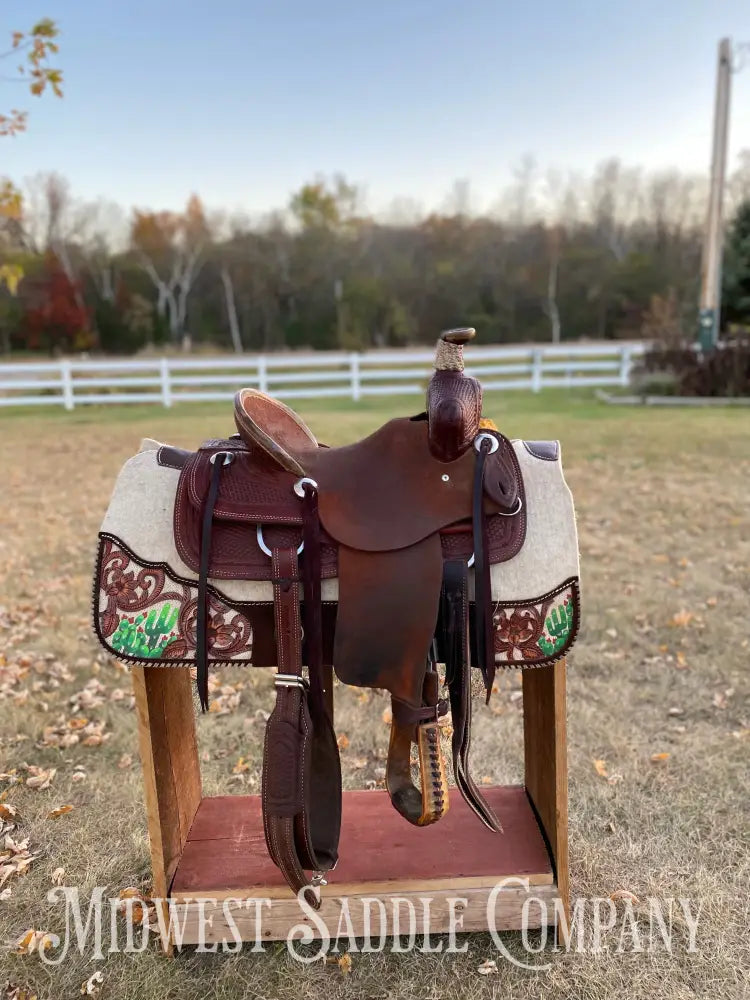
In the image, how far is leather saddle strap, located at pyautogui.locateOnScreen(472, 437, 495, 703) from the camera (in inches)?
59.2

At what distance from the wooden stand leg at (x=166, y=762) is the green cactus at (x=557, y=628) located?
3.05ft

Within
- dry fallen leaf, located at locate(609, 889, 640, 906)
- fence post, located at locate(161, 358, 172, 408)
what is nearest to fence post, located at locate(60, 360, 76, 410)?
fence post, located at locate(161, 358, 172, 408)

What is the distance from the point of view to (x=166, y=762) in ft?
5.94

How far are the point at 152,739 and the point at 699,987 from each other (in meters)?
1.40

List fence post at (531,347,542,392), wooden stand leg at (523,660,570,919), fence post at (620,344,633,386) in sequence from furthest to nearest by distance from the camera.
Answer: fence post at (620,344,633,386), fence post at (531,347,542,392), wooden stand leg at (523,660,570,919)

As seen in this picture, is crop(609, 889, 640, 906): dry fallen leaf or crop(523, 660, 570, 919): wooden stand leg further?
crop(609, 889, 640, 906): dry fallen leaf

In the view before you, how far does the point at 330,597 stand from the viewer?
61.7 inches

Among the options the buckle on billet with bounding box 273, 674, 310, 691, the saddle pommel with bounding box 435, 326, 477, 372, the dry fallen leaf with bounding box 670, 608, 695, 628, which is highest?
the saddle pommel with bounding box 435, 326, 477, 372

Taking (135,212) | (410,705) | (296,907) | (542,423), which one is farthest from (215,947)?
(135,212)

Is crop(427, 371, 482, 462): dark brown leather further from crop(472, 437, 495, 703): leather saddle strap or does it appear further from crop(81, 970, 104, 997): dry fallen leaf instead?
crop(81, 970, 104, 997): dry fallen leaf

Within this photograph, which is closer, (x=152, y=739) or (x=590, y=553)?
(x=152, y=739)

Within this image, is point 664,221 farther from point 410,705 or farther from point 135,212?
point 410,705

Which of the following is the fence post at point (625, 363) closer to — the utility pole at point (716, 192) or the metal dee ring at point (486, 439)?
the utility pole at point (716, 192)

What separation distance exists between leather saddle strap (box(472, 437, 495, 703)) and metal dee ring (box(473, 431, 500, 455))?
0.04 metres
